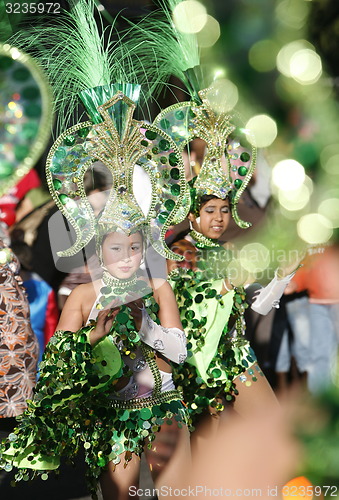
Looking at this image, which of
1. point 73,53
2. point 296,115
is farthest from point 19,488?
point 296,115

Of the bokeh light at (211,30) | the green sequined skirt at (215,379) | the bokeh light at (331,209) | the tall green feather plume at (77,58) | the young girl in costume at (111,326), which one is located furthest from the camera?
the green sequined skirt at (215,379)

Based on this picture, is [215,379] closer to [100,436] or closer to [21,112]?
[100,436]

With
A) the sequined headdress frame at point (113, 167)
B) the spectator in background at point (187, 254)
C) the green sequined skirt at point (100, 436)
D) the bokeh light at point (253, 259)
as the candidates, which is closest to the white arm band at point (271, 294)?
the bokeh light at point (253, 259)

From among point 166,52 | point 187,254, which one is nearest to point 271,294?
point 187,254

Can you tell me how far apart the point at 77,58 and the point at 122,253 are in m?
0.95

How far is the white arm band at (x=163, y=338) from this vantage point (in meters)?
2.19

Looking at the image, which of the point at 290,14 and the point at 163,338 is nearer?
the point at 290,14

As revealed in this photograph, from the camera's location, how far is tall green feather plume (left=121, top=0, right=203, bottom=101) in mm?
2691

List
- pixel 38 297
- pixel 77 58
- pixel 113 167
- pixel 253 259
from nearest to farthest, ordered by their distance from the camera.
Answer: pixel 113 167 < pixel 77 58 < pixel 253 259 < pixel 38 297

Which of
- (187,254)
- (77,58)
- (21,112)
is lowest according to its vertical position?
(187,254)

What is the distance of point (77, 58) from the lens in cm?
251

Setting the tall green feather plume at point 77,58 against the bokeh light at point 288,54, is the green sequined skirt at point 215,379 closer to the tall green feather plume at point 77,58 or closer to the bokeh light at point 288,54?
the tall green feather plume at point 77,58

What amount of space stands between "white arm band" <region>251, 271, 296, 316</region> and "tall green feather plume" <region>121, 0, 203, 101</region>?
3.28 ft

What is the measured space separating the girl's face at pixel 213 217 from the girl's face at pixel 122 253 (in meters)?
0.60
